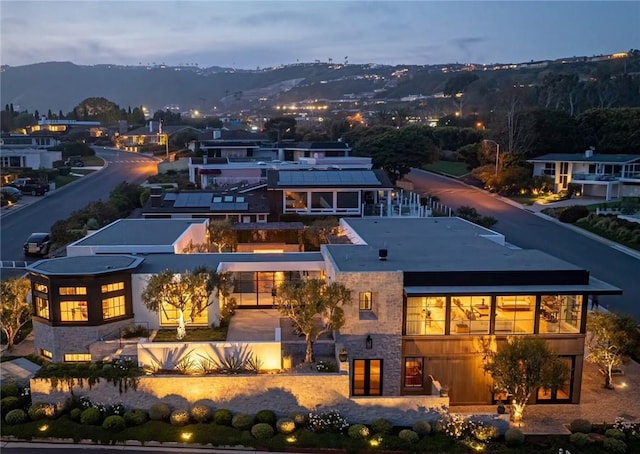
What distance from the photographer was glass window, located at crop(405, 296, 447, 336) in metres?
19.2

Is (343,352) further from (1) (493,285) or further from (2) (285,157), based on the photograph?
(2) (285,157)

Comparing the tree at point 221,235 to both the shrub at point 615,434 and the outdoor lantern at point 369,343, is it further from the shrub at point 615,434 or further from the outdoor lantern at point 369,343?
the shrub at point 615,434

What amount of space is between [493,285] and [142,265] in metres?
12.8

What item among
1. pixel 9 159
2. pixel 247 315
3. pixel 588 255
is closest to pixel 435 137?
pixel 588 255

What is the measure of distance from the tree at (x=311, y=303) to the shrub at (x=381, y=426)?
296 centimetres

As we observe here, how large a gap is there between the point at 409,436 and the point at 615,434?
588 cm

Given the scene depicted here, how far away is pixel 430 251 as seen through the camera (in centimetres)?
2327

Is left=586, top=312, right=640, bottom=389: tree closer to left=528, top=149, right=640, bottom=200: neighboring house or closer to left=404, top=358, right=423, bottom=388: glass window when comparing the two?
left=404, top=358, right=423, bottom=388: glass window

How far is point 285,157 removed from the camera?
67.6 meters

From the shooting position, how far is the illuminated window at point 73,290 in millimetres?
20172

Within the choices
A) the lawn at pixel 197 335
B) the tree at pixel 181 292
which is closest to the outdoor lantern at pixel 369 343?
the lawn at pixel 197 335

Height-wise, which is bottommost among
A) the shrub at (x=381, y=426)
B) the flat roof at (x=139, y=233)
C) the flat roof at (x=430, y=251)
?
the shrub at (x=381, y=426)

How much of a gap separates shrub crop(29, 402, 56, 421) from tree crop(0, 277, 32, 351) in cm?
560

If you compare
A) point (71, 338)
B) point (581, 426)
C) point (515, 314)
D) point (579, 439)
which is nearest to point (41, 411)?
point (71, 338)
